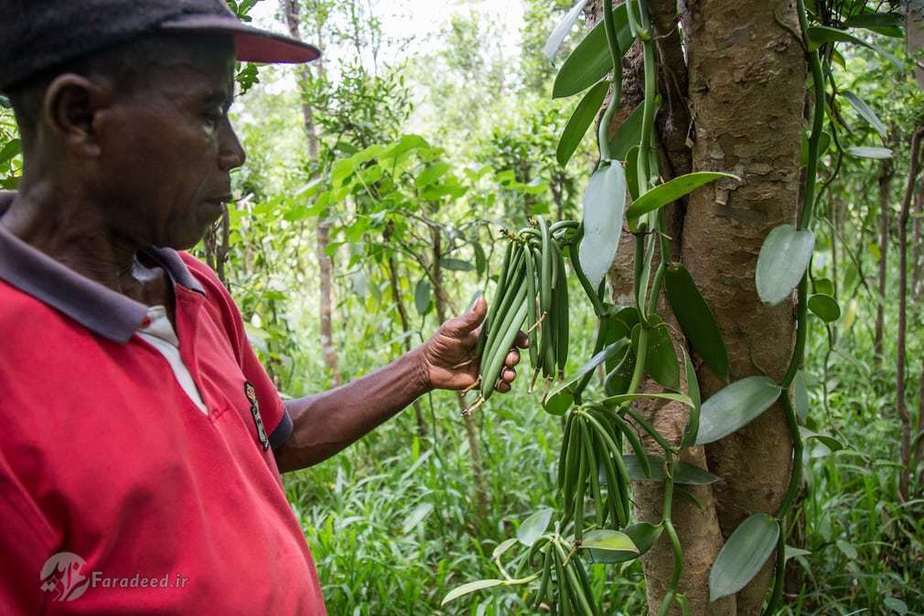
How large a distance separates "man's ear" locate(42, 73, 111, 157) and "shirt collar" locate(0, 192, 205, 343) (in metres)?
0.10

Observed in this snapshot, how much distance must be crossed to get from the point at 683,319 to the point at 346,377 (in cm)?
266

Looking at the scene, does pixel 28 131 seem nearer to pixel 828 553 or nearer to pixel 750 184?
pixel 750 184

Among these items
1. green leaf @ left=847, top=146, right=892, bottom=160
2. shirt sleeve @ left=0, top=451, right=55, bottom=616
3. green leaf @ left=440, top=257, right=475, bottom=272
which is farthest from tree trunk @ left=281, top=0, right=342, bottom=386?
shirt sleeve @ left=0, top=451, right=55, bottom=616

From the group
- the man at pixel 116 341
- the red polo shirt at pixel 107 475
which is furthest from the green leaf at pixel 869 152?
the red polo shirt at pixel 107 475

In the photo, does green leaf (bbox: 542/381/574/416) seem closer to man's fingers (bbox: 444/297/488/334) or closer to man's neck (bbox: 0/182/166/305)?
man's fingers (bbox: 444/297/488/334)

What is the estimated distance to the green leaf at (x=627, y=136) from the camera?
765mm

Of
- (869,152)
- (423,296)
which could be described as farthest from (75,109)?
(423,296)

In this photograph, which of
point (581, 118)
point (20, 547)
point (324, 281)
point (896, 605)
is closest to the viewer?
point (20, 547)

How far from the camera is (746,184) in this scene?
27.7 inches

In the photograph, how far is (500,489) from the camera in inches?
83.4

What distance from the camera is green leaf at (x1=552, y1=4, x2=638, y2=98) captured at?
0.72 m

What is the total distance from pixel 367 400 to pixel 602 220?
48 centimetres

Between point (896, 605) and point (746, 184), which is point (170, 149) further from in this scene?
point (896, 605)

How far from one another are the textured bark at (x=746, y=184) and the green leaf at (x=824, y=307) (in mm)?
151
